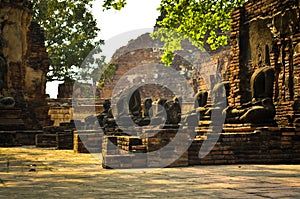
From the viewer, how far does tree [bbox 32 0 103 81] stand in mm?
30859

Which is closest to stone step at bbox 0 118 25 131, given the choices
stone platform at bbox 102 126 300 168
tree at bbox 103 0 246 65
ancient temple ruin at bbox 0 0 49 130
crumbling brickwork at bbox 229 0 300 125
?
ancient temple ruin at bbox 0 0 49 130

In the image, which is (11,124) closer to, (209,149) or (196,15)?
(196,15)

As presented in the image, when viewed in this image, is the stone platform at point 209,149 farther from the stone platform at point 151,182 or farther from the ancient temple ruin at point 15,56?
the ancient temple ruin at point 15,56

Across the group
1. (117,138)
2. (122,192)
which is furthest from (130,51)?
(122,192)

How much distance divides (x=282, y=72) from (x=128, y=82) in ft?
88.7

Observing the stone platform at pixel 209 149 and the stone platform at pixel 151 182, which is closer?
the stone platform at pixel 151 182

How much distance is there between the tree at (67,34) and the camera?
30859 mm

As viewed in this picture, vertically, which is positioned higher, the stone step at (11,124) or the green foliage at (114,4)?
the green foliage at (114,4)

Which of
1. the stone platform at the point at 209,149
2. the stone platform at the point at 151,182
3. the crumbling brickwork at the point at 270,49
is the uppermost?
the crumbling brickwork at the point at 270,49

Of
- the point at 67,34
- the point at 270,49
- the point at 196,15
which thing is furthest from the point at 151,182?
the point at 67,34

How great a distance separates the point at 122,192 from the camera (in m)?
4.88

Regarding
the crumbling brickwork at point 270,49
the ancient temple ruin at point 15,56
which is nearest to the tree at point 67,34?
the ancient temple ruin at point 15,56

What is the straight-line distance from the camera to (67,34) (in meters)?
31.5

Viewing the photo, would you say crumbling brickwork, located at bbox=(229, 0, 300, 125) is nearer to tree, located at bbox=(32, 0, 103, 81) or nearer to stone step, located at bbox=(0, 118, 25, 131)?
stone step, located at bbox=(0, 118, 25, 131)
